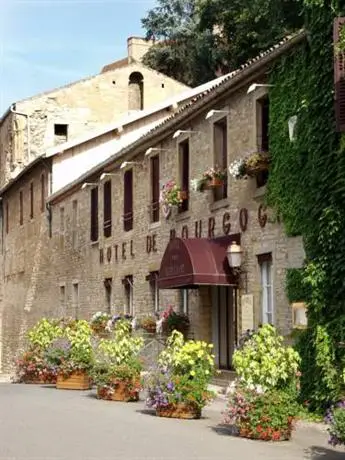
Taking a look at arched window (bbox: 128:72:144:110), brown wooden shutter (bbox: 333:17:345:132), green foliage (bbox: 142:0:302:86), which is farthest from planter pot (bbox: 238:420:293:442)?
arched window (bbox: 128:72:144:110)

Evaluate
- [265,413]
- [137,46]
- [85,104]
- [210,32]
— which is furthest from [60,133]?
[265,413]

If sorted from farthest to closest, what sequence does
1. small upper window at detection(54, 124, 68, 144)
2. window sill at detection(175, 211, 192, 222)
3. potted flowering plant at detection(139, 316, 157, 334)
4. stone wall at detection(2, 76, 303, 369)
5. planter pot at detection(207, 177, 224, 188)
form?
1. small upper window at detection(54, 124, 68, 144)
2. potted flowering plant at detection(139, 316, 157, 334)
3. window sill at detection(175, 211, 192, 222)
4. planter pot at detection(207, 177, 224, 188)
5. stone wall at detection(2, 76, 303, 369)

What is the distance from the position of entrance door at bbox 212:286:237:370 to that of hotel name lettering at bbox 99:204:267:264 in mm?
1274

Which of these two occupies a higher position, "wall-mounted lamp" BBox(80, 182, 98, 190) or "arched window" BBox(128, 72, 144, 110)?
"arched window" BBox(128, 72, 144, 110)

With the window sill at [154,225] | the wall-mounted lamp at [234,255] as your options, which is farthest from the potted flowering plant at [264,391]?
the window sill at [154,225]

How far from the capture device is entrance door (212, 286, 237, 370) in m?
18.2

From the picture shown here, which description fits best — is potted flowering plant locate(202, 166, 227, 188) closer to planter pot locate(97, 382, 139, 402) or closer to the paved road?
planter pot locate(97, 382, 139, 402)

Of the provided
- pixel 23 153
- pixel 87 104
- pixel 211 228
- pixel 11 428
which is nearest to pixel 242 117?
pixel 211 228

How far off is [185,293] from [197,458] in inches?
424

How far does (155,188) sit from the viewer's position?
22047 millimetres

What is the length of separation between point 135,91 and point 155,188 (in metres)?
18.1

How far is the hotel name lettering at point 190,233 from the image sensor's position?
1662 centimetres

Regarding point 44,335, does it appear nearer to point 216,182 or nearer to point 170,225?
point 170,225

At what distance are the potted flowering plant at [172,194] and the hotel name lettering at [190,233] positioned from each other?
0.58 m
